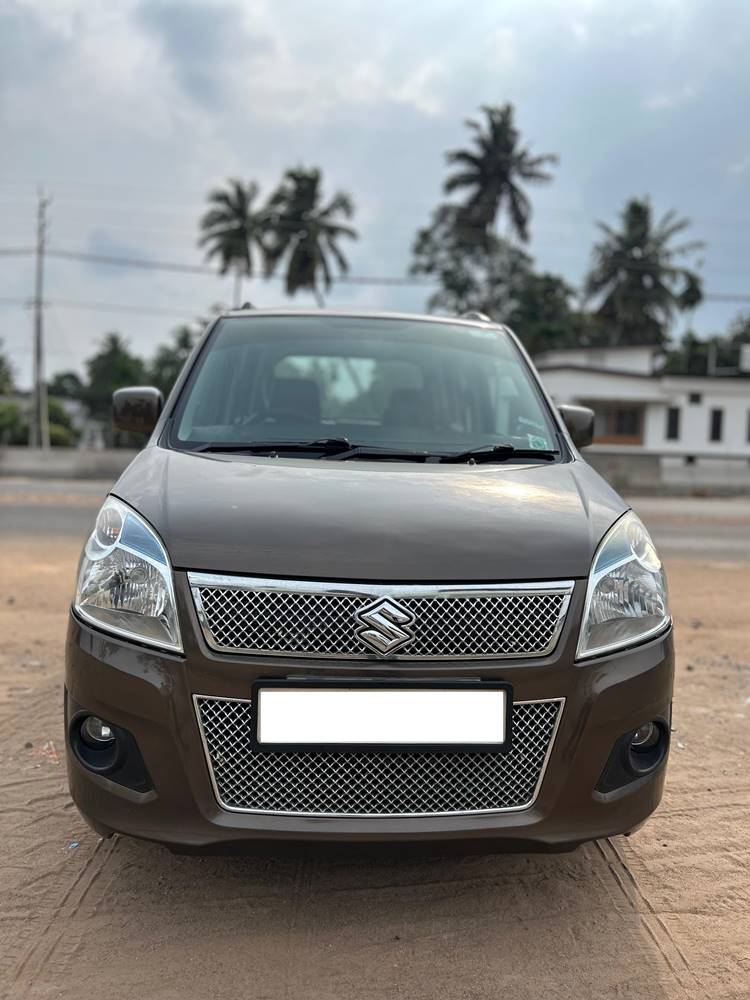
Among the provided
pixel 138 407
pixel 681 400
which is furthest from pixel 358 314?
pixel 681 400

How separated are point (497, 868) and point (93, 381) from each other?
76018 mm

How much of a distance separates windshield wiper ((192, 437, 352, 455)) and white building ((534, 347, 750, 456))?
114 feet

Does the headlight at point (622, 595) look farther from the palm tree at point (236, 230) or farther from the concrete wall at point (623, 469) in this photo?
the palm tree at point (236, 230)

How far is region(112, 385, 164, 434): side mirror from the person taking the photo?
3.72 metres

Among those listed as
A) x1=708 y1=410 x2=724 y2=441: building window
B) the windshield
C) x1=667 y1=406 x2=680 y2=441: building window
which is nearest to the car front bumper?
the windshield

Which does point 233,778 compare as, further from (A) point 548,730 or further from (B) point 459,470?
(B) point 459,470

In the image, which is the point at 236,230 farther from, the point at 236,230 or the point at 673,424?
the point at 673,424

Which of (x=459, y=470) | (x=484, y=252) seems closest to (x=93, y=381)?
(x=484, y=252)

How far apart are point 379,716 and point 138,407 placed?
2.06m

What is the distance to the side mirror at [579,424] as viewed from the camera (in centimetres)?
389

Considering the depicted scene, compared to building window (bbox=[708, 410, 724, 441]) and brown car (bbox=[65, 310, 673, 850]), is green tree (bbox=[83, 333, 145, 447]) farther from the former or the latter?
brown car (bbox=[65, 310, 673, 850])

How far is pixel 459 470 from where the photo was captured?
284cm

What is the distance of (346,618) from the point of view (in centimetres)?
217

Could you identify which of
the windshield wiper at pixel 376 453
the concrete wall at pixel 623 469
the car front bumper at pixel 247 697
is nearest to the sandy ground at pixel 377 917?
the car front bumper at pixel 247 697
